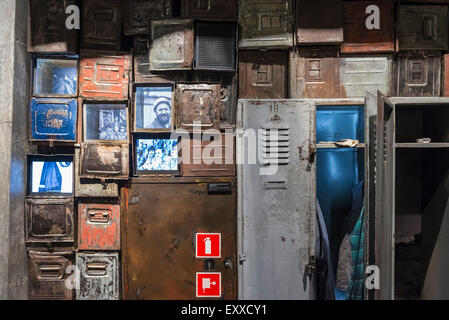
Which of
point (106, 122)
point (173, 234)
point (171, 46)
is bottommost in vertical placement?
point (173, 234)

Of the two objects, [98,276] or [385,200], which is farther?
[98,276]

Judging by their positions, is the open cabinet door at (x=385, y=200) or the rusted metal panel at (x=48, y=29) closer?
the open cabinet door at (x=385, y=200)

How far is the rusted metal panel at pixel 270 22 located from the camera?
2.91 metres

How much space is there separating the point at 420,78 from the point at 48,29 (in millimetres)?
3693

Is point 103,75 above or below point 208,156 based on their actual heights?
above

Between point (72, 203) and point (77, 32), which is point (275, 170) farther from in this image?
point (77, 32)

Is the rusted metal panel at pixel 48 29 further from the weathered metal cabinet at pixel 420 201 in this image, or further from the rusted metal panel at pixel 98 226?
the weathered metal cabinet at pixel 420 201

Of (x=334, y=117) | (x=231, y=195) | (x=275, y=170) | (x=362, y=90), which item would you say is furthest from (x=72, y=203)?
(x=362, y=90)

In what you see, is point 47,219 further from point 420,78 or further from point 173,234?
point 420,78

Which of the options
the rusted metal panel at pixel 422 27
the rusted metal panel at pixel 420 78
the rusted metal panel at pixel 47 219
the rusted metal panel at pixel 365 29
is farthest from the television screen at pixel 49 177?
the rusted metal panel at pixel 422 27

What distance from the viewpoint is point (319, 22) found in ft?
9.48

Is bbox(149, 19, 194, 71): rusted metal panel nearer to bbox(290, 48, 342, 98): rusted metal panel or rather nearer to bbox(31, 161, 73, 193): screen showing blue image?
bbox(290, 48, 342, 98): rusted metal panel

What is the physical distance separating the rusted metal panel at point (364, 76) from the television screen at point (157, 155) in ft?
5.83

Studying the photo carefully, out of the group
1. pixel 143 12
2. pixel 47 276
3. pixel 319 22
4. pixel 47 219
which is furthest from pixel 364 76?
pixel 47 276
